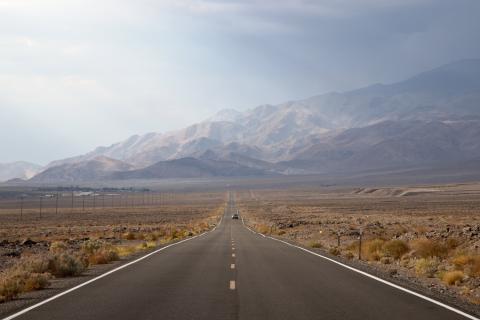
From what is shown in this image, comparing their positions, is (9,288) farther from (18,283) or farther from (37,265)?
(37,265)

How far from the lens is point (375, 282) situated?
58.0 feet

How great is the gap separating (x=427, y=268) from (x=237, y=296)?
8598mm

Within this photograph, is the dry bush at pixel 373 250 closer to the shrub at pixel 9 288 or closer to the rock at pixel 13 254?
the shrub at pixel 9 288

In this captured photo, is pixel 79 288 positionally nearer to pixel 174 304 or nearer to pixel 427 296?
pixel 174 304

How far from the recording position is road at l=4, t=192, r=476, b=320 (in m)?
12.4

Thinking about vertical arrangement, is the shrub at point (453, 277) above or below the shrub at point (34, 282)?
below

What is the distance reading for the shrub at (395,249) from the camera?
87.2 ft

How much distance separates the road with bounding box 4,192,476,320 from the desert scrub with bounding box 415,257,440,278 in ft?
7.82

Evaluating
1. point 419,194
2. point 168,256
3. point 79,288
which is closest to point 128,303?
point 79,288

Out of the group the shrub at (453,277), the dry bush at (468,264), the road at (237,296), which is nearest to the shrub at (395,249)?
the dry bush at (468,264)

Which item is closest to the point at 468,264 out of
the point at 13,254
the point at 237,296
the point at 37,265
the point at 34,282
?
the point at 237,296

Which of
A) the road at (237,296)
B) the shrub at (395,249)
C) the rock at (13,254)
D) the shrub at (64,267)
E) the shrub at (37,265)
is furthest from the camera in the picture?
the rock at (13,254)

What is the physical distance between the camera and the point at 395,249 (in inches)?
1058

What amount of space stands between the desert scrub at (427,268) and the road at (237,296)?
2.38m
